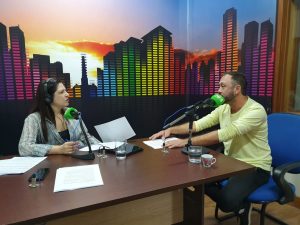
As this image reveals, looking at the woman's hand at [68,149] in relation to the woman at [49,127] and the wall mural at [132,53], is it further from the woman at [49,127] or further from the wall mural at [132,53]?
the wall mural at [132,53]

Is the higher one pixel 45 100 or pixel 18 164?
pixel 45 100

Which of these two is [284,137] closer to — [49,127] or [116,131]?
[116,131]

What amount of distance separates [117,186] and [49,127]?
1.04m

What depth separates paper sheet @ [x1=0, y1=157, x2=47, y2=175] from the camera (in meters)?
1.42

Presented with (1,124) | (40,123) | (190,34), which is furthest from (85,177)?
(190,34)

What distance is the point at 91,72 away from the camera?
2604 millimetres

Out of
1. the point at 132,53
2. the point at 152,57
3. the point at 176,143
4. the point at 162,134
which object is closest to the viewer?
the point at 176,143

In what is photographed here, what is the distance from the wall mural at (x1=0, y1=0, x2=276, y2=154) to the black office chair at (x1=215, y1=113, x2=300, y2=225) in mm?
520

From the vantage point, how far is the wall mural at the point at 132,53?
2.31 m

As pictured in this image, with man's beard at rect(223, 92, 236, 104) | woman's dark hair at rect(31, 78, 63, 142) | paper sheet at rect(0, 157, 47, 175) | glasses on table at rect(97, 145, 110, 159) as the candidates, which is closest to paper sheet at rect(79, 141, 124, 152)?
glasses on table at rect(97, 145, 110, 159)

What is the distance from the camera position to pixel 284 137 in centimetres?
193

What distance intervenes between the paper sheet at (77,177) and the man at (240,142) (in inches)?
26.5

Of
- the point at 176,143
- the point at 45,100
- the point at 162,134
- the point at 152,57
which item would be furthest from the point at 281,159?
the point at 45,100

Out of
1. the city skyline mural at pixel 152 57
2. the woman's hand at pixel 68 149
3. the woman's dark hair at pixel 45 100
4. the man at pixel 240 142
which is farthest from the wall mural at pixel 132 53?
the woman's hand at pixel 68 149
